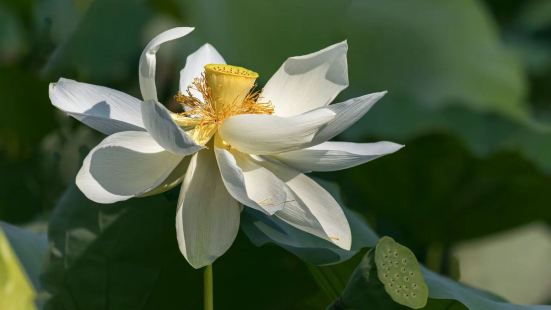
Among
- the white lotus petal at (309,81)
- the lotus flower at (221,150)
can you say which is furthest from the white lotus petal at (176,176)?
the white lotus petal at (309,81)

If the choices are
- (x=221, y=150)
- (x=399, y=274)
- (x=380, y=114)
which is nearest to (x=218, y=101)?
(x=221, y=150)

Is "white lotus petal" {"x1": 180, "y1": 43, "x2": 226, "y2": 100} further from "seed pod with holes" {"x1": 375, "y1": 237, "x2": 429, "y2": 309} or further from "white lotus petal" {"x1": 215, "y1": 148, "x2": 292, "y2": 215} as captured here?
"seed pod with holes" {"x1": 375, "y1": 237, "x2": 429, "y2": 309}

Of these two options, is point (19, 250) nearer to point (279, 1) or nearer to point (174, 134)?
point (174, 134)

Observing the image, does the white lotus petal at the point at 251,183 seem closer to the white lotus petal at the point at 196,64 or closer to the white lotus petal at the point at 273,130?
the white lotus petal at the point at 273,130

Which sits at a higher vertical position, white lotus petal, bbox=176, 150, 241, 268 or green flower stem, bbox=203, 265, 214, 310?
white lotus petal, bbox=176, 150, 241, 268

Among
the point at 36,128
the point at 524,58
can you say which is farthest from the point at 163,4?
the point at 524,58

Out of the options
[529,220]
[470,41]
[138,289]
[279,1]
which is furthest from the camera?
[470,41]

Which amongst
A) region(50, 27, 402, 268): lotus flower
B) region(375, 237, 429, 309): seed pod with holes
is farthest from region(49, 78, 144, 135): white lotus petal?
region(375, 237, 429, 309): seed pod with holes
